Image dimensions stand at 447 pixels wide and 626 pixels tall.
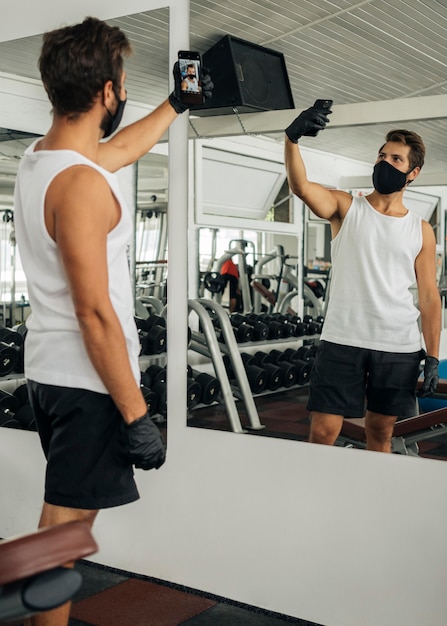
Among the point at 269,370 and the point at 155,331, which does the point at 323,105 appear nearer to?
the point at 269,370

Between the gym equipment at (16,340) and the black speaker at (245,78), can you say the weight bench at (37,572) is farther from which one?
the gym equipment at (16,340)

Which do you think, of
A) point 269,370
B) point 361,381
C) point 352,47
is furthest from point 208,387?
point 352,47

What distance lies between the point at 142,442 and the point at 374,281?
0.83 metres

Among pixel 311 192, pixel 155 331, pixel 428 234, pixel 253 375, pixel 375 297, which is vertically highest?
pixel 311 192

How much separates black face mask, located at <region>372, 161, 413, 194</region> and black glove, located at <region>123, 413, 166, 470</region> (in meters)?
0.91

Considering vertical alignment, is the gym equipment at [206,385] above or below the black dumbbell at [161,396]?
above

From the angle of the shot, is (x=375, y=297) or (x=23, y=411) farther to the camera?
(x=23, y=411)

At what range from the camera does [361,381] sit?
6.81 ft

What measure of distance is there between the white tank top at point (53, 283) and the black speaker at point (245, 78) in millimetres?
744

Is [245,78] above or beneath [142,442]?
above

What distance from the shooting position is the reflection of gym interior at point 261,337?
2006mm

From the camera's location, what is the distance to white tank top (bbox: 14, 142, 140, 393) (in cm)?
154

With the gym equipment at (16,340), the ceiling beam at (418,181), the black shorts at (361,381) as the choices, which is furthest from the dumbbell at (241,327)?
the gym equipment at (16,340)

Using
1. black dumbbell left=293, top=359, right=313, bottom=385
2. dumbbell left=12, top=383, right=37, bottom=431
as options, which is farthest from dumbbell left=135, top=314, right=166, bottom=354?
→ dumbbell left=12, top=383, right=37, bottom=431
